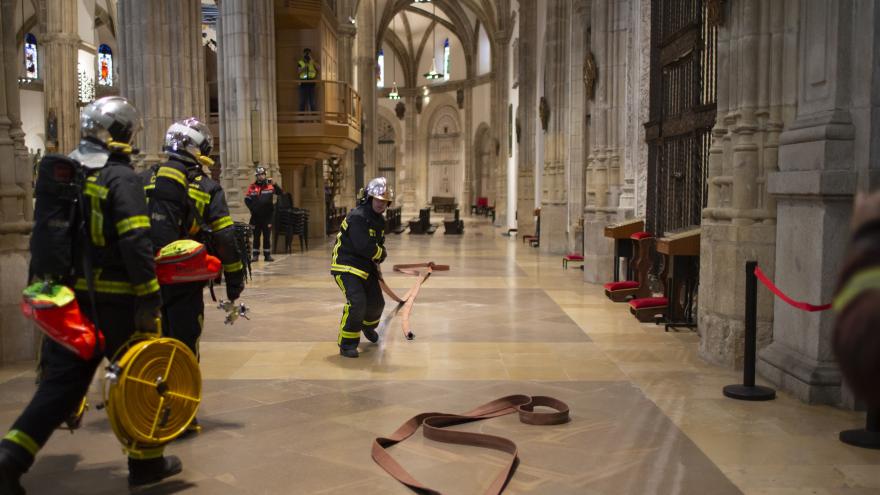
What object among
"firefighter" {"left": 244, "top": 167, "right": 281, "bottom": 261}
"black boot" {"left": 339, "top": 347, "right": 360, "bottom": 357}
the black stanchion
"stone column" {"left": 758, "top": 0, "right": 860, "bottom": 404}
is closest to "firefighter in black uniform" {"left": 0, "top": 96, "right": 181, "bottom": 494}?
"black boot" {"left": 339, "top": 347, "right": 360, "bottom": 357}

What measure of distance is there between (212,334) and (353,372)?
2.51m

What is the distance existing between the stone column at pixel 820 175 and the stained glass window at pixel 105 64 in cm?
3532

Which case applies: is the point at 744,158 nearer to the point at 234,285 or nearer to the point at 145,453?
the point at 234,285

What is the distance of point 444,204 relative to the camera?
45938 millimetres

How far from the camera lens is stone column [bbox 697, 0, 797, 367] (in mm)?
6430

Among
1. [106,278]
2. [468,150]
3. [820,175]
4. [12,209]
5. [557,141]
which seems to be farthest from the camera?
[468,150]

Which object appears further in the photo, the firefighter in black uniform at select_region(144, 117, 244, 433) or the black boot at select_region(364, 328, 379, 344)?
the black boot at select_region(364, 328, 379, 344)

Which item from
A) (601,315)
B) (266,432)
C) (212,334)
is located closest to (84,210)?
(266,432)

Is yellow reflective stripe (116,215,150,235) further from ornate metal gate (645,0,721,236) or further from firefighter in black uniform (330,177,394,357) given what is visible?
ornate metal gate (645,0,721,236)

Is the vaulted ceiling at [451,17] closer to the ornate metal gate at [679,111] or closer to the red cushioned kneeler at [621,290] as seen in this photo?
the ornate metal gate at [679,111]

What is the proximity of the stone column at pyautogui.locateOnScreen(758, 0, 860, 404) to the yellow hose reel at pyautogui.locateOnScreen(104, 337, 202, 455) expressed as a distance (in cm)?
436

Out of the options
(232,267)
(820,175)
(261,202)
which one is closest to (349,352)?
(232,267)

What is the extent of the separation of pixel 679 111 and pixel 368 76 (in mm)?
24283

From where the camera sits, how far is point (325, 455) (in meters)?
4.62
